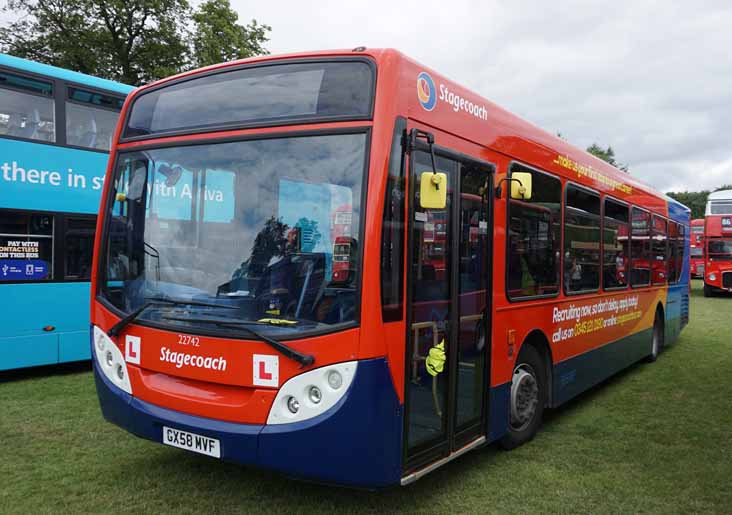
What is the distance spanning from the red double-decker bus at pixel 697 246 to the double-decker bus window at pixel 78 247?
31.7 metres

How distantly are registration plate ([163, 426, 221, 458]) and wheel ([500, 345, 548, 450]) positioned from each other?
8.73 feet

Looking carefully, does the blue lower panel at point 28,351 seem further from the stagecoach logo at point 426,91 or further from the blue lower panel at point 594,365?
the stagecoach logo at point 426,91

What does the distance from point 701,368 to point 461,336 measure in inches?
272

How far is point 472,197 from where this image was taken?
4809mm

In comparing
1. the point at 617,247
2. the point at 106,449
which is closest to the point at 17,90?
the point at 106,449

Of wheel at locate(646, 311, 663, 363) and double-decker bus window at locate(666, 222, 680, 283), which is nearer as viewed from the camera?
wheel at locate(646, 311, 663, 363)

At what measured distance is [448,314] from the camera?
443cm

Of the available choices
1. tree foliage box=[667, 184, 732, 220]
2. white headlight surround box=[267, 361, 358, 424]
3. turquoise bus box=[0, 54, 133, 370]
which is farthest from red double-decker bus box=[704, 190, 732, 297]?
tree foliage box=[667, 184, 732, 220]

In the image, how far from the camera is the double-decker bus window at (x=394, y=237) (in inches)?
145

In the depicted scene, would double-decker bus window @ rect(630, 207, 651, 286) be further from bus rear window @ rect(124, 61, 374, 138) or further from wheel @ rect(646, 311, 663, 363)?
bus rear window @ rect(124, 61, 374, 138)

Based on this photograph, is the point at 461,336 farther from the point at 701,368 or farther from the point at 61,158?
the point at 701,368

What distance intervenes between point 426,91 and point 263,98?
3.40ft

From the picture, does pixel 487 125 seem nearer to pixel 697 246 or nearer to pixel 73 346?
pixel 73 346

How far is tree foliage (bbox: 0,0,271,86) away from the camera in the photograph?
22.8 metres
